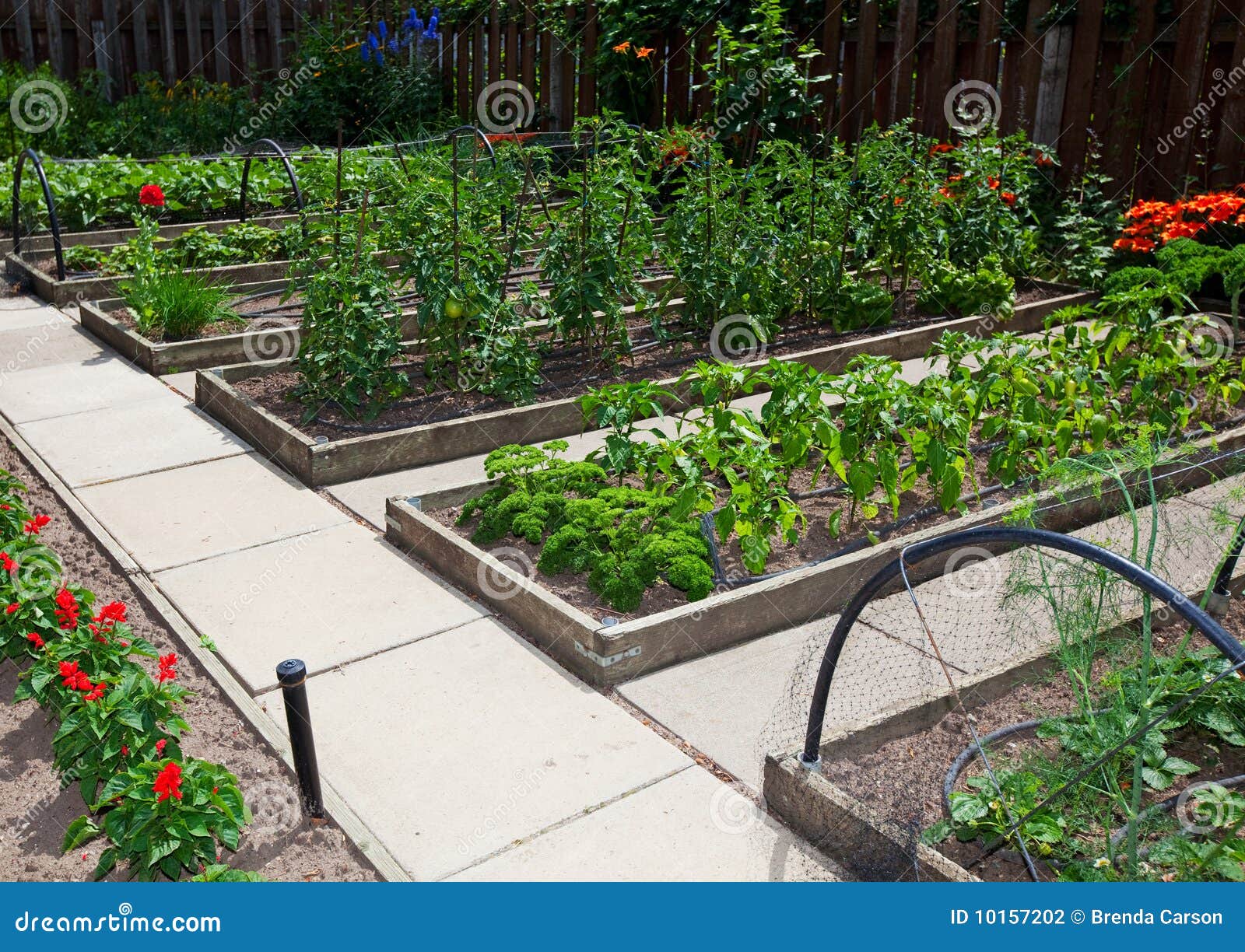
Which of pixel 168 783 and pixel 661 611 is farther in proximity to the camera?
pixel 661 611

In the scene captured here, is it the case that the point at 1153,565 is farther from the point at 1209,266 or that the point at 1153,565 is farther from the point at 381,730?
the point at 1209,266

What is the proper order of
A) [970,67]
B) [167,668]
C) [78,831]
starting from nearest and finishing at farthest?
[78,831] → [167,668] → [970,67]

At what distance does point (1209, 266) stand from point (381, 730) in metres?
5.72

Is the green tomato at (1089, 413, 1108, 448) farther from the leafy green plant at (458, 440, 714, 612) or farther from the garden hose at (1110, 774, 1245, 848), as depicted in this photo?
the garden hose at (1110, 774, 1245, 848)

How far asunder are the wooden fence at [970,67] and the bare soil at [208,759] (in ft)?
24.5

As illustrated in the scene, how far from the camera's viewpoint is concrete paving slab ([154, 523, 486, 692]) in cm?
393

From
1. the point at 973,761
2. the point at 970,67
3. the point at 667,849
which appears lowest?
the point at 667,849

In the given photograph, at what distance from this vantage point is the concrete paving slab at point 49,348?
7004 millimetres

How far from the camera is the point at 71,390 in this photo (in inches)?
259

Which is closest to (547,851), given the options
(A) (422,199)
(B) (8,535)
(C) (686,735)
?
(C) (686,735)

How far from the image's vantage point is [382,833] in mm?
3027

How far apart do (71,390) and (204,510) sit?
2144mm

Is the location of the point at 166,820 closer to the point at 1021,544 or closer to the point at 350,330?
the point at 1021,544

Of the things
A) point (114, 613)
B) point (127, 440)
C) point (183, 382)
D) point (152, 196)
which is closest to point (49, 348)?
point (183, 382)
